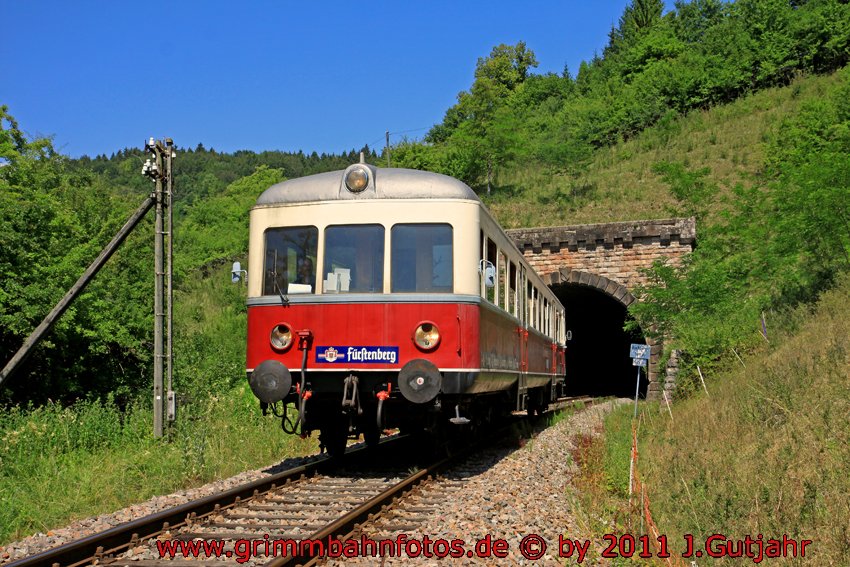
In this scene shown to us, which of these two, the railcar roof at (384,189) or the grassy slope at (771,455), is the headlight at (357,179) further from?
the grassy slope at (771,455)

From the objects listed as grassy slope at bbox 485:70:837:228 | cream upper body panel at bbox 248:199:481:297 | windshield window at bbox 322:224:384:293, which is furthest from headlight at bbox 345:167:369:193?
grassy slope at bbox 485:70:837:228

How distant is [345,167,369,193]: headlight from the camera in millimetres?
9039

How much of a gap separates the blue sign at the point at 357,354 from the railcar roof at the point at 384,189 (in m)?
1.70

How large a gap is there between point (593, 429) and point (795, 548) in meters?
10.0

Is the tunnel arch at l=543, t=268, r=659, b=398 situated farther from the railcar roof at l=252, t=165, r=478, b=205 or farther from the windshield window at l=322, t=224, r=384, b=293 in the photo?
the windshield window at l=322, t=224, r=384, b=293

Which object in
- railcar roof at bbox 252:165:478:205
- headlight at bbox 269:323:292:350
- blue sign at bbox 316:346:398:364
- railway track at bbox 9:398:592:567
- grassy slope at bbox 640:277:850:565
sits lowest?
railway track at bbox 9:398:592:567

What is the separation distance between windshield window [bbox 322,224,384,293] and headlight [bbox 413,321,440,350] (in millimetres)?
677

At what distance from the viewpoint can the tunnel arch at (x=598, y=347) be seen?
116 ft

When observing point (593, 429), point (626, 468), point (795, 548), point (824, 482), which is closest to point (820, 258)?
point (593, 429)

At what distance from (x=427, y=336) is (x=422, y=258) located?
0.87m

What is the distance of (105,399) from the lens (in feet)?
59.8

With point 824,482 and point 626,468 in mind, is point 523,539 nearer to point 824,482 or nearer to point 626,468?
point 824,482

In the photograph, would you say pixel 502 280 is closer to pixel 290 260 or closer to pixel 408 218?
pixel 408 218

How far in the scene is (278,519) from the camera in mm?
6820
